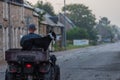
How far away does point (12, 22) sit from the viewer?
4838cm

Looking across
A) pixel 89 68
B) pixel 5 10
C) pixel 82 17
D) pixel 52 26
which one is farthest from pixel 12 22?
pixel 82 17

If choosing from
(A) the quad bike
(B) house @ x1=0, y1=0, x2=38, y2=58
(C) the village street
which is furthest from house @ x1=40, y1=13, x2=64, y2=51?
(A) the quad bike

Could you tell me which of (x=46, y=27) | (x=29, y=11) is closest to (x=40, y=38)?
(x=29, y=11)

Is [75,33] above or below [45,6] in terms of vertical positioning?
below

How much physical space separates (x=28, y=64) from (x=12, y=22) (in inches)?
1402

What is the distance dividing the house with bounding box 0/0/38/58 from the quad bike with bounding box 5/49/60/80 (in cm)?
2629

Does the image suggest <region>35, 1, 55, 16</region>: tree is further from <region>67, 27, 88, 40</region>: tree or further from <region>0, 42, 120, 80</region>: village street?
<region>0, 42, 120, 80</region>: village street

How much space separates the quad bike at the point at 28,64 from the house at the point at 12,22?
1035 inches

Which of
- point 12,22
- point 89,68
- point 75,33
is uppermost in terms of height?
point 12,22

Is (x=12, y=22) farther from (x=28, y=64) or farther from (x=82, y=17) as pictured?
(x=82, y=17)

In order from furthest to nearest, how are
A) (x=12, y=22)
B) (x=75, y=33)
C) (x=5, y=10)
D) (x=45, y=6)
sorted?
1. (x=45, y=6)
2. (x=75, y=33)
3. (x=12, y=22)
4. (x=5, y=10)

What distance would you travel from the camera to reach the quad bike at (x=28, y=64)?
1288 centimetres

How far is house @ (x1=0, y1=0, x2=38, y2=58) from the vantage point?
4400cm

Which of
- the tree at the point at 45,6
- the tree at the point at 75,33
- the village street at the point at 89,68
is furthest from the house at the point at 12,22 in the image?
the tree at the point at 45,6
